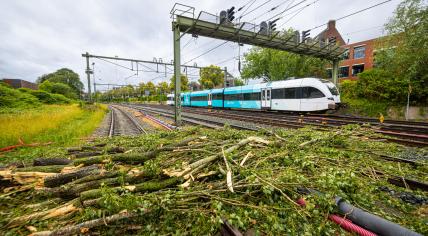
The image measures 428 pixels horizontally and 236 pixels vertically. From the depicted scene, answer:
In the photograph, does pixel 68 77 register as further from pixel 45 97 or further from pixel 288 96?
pixel 288 96

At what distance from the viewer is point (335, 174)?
376 cm

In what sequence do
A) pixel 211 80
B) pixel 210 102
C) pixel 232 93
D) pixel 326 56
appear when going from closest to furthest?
pixel 326 56 → pixel 232 93 → pixel 210 102 → pixel 211 80

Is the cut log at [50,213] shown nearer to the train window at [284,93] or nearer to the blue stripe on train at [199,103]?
the train window at [284,93]

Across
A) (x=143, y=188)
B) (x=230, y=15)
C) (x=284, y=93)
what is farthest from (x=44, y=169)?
(x=284, y=93)

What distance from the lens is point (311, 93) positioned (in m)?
14.9

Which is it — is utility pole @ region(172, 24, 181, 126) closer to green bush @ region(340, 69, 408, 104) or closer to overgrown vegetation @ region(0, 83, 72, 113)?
green bush @ region(340, 69, 408, 104)

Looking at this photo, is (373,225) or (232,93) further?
(232,93)

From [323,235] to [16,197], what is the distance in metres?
4.88

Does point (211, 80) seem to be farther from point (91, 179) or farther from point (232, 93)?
point (91, 179)

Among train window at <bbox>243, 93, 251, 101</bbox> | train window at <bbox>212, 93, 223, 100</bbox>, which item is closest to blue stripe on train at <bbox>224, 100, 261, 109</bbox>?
train window at <bbox>243, 93, 251, 101</bbox>

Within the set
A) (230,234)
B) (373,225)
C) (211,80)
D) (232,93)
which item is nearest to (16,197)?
(230,234)

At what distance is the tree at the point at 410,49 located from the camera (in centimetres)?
1373

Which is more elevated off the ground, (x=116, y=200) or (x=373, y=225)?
(x=116, y=200)

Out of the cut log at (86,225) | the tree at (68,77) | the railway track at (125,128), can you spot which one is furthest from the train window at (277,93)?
the tree at (68,77)
